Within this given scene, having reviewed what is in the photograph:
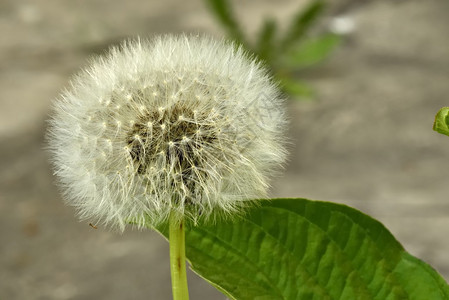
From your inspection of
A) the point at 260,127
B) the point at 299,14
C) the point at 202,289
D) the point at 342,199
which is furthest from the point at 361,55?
the point at 260,127

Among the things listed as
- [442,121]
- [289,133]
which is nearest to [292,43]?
[289,133]

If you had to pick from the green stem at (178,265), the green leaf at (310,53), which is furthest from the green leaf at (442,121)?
the green leaf at (310,53)

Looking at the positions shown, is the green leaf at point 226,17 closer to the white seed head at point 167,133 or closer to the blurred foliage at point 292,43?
the blurred foliage at point 292,43

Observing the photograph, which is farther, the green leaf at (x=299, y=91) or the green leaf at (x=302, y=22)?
the green leaf at (x=299, y=91)

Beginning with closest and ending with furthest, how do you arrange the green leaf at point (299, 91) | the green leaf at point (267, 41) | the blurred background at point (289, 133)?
1. the blurred background at point (289, 133)
2. the green leaf at point (299, 91)
3. the green leaf at point (267, 41)

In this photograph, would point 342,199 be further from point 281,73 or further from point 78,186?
point 78,186

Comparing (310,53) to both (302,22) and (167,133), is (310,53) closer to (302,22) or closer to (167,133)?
(302,22)

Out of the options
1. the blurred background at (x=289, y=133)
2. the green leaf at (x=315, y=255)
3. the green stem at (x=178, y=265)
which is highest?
the blurred background at (x=289, y=133)
